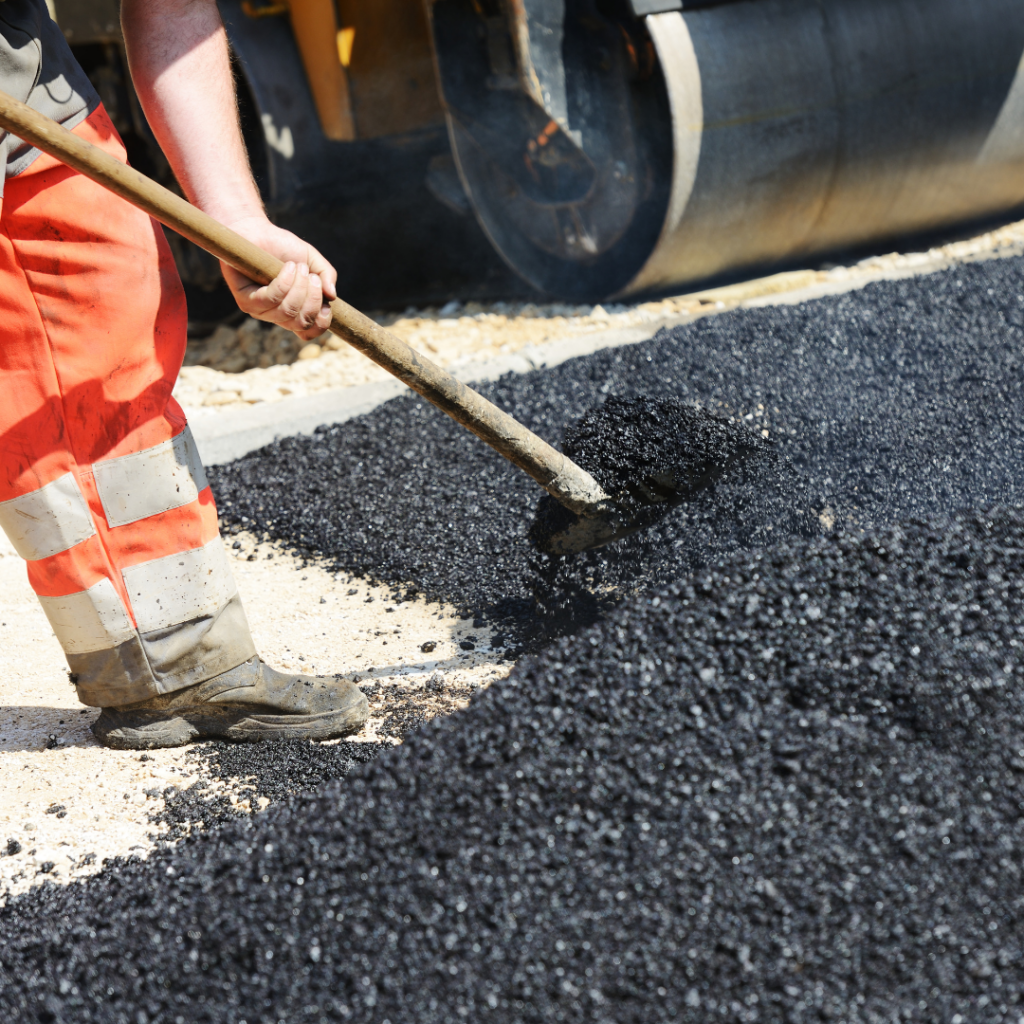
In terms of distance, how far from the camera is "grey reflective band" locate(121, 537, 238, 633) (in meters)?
1.81

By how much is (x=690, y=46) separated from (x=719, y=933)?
3738 millimetres

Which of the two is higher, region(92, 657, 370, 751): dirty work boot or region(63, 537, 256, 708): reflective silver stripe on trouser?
region(63, 537, 256, 708): reflective silver stripe on trouser

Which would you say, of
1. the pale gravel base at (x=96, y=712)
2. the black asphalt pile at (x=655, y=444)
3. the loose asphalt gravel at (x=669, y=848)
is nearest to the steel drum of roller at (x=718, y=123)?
the black asphalt pile at (x=655, y=444)

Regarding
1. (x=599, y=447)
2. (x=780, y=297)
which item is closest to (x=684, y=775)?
(x=599, y=447)

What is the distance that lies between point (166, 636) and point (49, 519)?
0.31 meters

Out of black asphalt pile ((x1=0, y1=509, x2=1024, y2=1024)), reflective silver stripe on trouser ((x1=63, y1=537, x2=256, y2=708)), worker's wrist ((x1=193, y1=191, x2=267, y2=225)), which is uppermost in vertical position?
worker's wrist ((x1=193, y1=191, x2=267, y2=225))

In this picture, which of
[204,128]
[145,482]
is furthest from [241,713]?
[204,128]

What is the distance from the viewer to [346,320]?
171cm

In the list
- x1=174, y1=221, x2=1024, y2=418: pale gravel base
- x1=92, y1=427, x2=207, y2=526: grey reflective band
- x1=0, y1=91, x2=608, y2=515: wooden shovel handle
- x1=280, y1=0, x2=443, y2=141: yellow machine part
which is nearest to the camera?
x1=0, y1=91, x2=608, y2=515: wooden shovel handle

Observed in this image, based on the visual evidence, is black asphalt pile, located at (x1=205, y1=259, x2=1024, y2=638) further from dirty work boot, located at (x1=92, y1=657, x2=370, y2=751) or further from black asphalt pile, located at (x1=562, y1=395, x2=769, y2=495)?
dirty work boot, located at (x1=92, y1=657, x2=370, y2=751)

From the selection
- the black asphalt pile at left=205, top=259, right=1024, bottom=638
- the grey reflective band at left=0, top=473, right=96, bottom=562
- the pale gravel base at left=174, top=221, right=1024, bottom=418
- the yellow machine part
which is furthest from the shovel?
the yellow machine part

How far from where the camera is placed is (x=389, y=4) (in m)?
4.46

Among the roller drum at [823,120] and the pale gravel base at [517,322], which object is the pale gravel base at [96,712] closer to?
the pale gravel base at [517,322]

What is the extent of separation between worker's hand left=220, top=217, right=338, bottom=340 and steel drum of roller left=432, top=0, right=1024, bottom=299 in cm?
268
